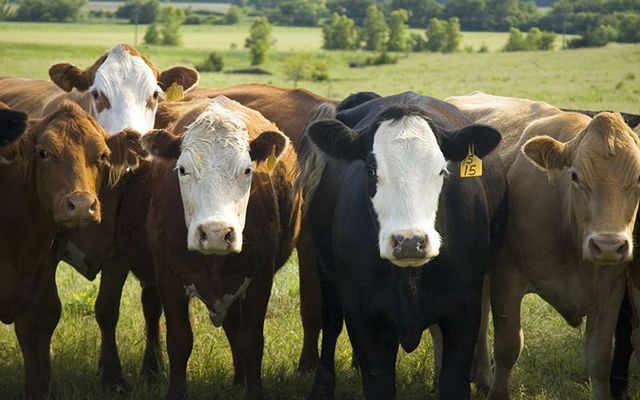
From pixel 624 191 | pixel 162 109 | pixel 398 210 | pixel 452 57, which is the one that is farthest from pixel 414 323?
pixel 452 57

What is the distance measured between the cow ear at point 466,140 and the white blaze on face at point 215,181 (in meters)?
1.22

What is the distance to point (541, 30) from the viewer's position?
8281cm

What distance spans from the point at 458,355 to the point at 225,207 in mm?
1562

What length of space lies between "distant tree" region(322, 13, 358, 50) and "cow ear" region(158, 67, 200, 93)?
95313mm

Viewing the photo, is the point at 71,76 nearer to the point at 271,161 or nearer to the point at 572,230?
the point at 271,161

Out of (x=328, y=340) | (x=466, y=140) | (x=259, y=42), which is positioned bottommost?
(x=259, y=42)

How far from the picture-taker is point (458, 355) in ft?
19.6

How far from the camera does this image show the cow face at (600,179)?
5.76 meters

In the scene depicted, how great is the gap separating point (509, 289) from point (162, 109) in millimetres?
3219

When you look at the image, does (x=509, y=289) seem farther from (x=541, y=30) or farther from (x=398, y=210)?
(x=541, y=30)

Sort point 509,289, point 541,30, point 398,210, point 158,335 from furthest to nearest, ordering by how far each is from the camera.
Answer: point 541,30 → point 158,335 → point 509,289 → point 398,210

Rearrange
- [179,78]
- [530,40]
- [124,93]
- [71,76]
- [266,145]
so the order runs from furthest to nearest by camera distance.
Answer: [530,40]
[179,78]
[71,76]
[124,93]
[266,145]

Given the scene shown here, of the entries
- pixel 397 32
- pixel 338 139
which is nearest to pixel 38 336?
pixel 338 139

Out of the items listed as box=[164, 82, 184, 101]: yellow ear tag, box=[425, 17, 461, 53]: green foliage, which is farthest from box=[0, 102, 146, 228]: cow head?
box=[425, 17, 461, 53]: green foliage
